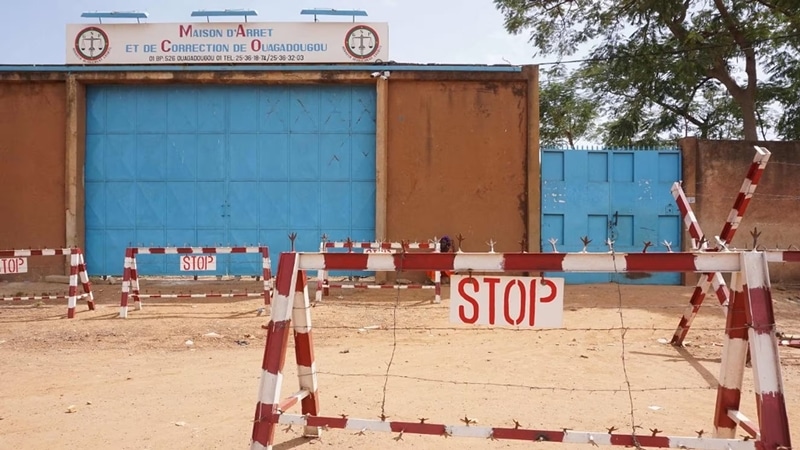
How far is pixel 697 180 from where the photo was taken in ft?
44.3

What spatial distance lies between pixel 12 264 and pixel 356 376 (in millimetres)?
6063

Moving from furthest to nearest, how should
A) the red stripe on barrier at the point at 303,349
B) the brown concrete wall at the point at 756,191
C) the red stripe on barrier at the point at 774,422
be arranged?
1. the brown concrete wall at the point at 756,191
2. the red stripe on barrier at the point at 303,349
3. the red stripe on barrier at the point at 774,422

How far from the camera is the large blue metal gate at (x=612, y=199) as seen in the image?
13766 mm

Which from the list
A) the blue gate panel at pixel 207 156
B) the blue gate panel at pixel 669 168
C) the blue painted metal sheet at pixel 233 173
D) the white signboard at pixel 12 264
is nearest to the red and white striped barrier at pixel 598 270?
the white signboard at pixel 12 264

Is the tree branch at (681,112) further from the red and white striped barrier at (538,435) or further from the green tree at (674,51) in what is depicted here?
the red and white striped barrier at (538,435)

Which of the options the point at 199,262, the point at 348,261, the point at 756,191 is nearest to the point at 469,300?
the point at 348,261

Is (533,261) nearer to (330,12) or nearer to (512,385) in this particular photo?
(512,385)

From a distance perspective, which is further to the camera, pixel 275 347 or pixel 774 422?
pixel 275 347

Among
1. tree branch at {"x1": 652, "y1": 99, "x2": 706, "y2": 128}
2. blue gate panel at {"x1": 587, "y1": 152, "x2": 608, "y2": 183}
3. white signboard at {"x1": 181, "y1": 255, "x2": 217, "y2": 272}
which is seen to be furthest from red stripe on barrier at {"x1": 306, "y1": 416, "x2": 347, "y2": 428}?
tree branch at {"x1": 652, "y1": 99, "x2": 706, "y2": 128}

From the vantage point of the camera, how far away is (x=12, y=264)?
367 inches

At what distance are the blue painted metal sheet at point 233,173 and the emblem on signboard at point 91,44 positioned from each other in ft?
3.88

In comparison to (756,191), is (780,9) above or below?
above

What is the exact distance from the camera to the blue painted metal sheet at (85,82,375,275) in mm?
14234

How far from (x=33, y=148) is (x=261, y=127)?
487 centimetres
